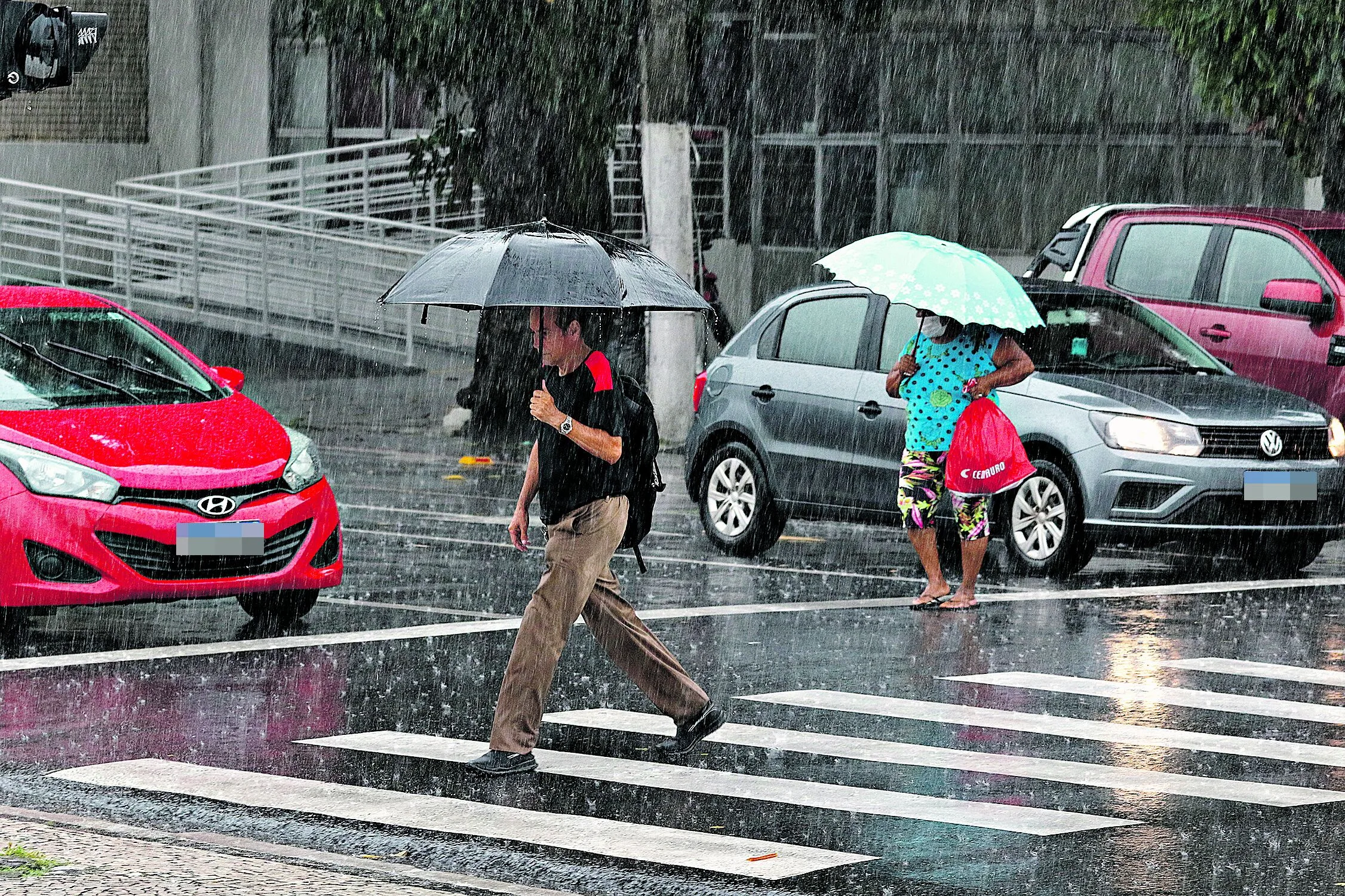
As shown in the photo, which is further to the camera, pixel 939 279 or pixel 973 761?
pixel 939 279

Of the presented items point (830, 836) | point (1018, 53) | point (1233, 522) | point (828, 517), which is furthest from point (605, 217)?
point (830, 836)

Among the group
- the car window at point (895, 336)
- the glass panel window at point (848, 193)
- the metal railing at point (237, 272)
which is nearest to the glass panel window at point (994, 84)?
the glass panel window at point (848, 193)

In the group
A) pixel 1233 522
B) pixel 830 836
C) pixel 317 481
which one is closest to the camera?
pixel 830 836

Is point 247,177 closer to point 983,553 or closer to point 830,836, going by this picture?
point 983,553

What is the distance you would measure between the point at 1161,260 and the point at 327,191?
653 inches

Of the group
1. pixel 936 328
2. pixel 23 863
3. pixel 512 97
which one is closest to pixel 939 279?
pixel 936 328

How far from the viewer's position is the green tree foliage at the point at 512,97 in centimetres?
2066

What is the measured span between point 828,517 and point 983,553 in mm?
2000

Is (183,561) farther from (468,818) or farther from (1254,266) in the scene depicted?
(1254,266)

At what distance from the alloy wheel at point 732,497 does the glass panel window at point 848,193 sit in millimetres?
13957

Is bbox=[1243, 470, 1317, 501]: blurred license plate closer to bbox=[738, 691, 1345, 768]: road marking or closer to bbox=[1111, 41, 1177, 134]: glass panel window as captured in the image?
bbox=[738, 691, 1345, 768]: road marking

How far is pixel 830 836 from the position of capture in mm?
7031

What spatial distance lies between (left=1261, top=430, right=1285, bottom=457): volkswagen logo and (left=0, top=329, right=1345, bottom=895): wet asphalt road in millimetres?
749

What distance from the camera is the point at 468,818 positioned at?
7.28 m
